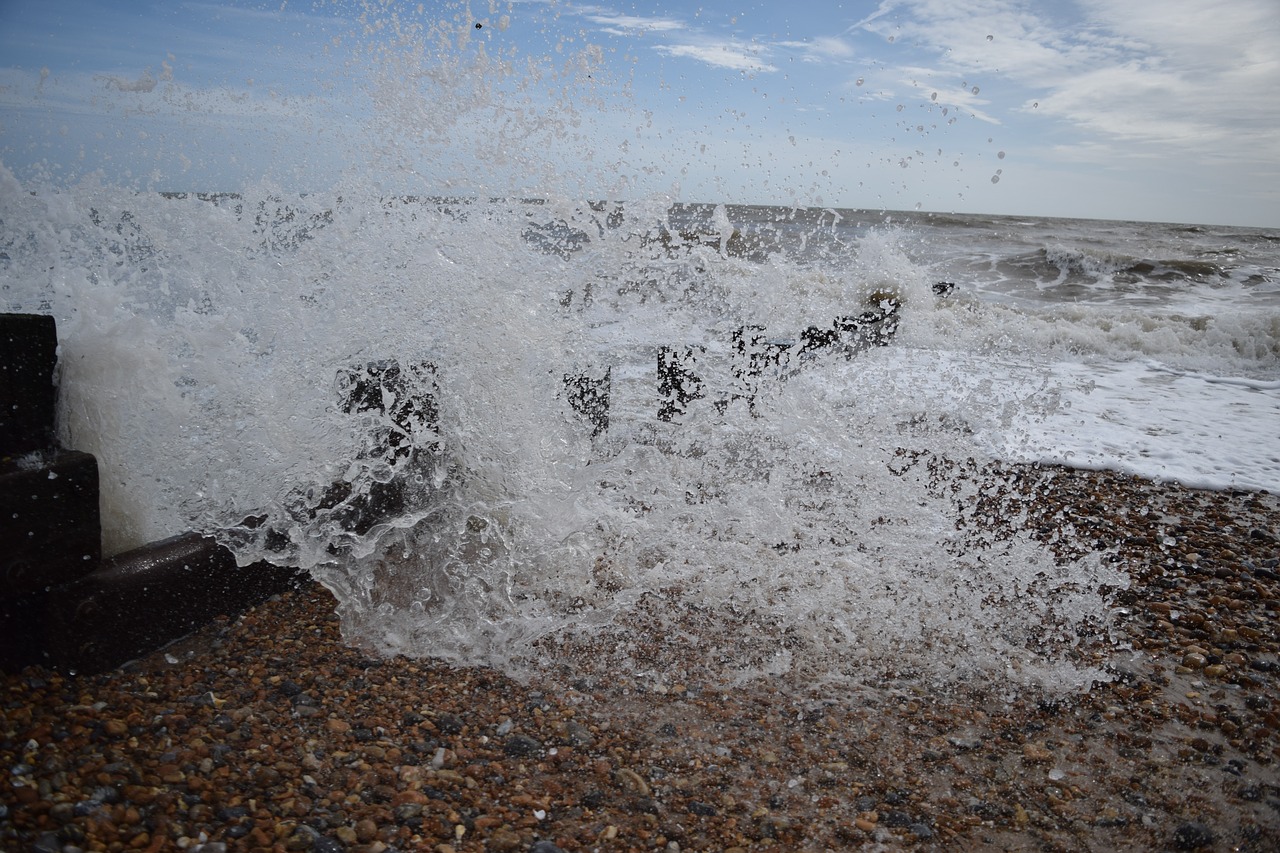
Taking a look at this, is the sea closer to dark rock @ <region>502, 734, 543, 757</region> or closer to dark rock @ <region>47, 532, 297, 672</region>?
dark rock @ <region>47, 532, 297, 672</region>

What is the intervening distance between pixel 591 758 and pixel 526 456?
1653 millimetres

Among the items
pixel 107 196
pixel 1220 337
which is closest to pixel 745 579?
pixel 107 196

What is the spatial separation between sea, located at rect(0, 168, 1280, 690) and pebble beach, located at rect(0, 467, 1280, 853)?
0.62 ft

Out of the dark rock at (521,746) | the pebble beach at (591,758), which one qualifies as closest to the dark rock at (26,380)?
the pebble beach at (591,758)

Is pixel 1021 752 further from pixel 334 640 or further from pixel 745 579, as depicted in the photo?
pixel 334 640

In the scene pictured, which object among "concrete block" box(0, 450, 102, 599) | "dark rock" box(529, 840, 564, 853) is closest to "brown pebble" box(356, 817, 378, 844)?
"dark rock" box(529, 840, 564, 853)

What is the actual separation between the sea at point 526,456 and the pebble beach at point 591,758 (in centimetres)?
19

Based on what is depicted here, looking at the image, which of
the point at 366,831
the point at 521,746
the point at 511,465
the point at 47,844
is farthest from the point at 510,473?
the point at 47,844

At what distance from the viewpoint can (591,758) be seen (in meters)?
2.37

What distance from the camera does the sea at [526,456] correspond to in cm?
296

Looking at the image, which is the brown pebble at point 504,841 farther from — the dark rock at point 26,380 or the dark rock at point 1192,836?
the dark rock at point 26,380

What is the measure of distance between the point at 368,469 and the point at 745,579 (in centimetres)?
174

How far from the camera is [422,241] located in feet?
13.2

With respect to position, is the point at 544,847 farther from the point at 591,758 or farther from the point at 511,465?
the point at 511,465
